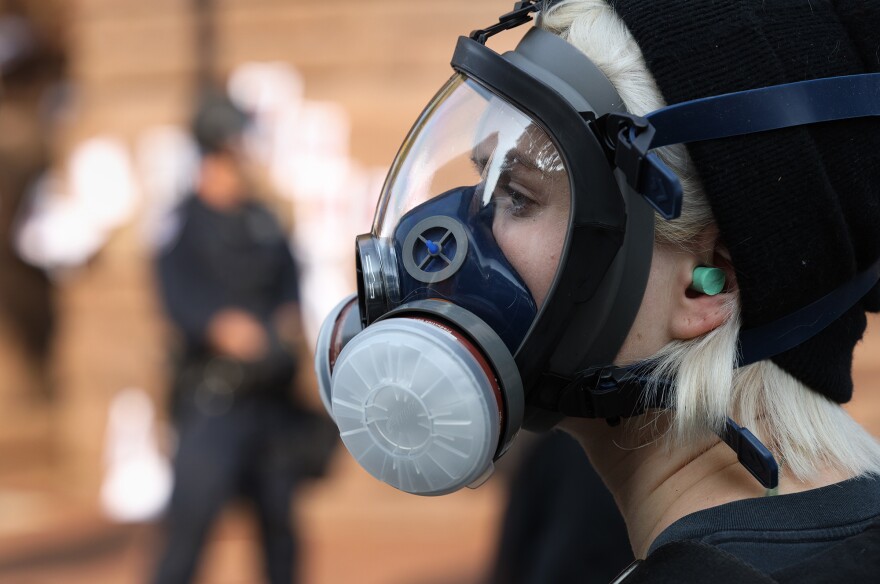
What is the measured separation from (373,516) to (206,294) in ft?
8.63

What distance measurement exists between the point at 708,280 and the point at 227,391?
10.1 feet

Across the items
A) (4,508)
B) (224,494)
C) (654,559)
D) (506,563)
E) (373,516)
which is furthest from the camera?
(4,508)

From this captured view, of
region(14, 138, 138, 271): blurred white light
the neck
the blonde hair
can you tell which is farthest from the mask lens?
region(14, 138, 138, 271): blurred white light

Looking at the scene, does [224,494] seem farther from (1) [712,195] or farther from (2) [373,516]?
(1) [712,195]

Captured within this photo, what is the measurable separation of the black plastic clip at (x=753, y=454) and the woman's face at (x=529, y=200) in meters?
0.33

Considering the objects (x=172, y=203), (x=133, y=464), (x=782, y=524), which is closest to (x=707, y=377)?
(x=782, y=524)

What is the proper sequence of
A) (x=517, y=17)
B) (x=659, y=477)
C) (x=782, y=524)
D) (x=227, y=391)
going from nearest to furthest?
1. (x=782, y=524)
2. (x=659, y=477)
3. (x=517, y=17)
4. (x=227, y=391)

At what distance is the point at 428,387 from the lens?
1.40 meters

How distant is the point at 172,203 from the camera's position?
702 cm

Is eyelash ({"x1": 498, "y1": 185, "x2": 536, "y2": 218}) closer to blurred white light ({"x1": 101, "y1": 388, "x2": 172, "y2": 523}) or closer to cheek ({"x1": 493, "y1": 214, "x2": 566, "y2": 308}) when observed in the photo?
cheek ({"x1": 493, "y1": 214, "x2": 566, "y2": 308})

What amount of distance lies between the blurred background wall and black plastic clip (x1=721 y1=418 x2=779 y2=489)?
451cm

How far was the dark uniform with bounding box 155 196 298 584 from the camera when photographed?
13.5 feet

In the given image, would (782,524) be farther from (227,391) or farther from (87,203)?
(87,203)

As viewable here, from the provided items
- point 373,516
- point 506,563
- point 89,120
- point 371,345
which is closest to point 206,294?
point 506,563
